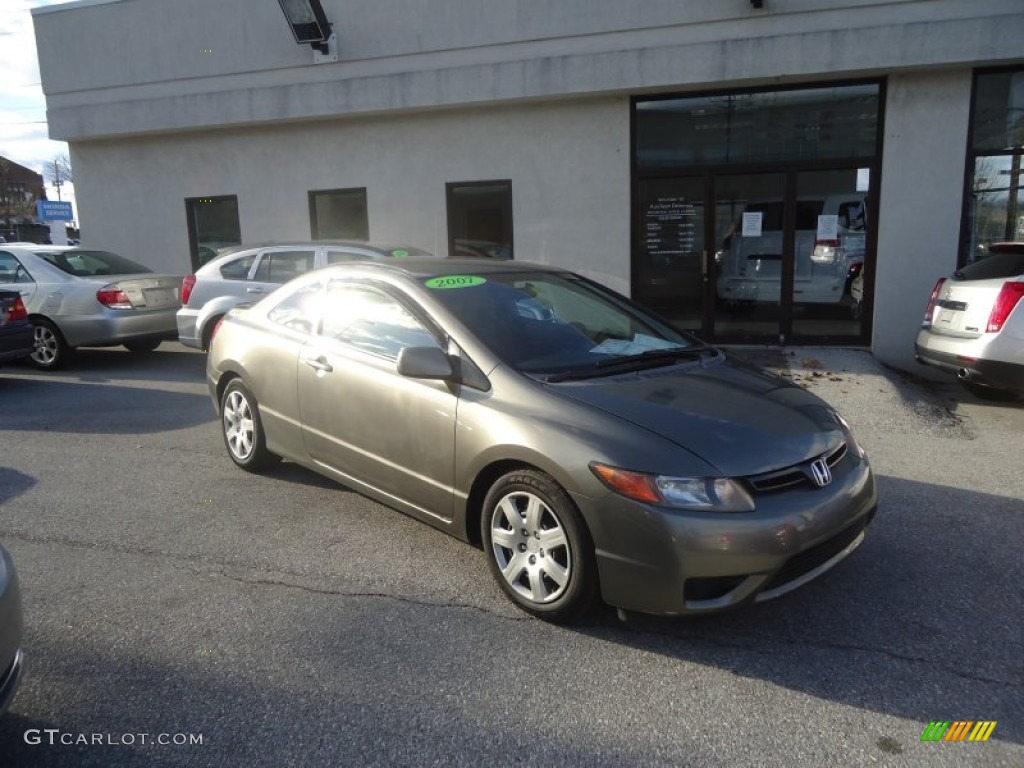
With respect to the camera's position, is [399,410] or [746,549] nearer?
[746,549]

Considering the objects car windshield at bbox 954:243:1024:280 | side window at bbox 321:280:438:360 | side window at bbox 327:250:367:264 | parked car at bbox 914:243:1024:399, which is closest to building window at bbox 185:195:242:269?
side window at bbox 327:250:367:264

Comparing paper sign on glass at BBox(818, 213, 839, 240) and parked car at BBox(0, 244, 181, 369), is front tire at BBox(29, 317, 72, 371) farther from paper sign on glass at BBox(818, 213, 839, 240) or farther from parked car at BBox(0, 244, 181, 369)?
paper sign on glass at BBox(818, 213, 839, 240)

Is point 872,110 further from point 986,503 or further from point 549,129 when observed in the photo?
point 986,503

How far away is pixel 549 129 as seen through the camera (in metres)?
10.6

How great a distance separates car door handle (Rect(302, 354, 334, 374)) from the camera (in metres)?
4.37

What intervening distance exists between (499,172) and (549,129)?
3.00ft

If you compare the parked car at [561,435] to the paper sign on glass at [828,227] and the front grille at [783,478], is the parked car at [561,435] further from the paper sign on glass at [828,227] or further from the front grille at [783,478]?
the paper sign on glass at [828,227]

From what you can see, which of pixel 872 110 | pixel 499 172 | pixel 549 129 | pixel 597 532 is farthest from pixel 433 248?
pixel 597 532

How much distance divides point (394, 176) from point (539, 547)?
30.1 feet

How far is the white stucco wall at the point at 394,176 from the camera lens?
10.5m

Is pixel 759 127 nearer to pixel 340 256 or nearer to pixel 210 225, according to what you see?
pixel 340 256

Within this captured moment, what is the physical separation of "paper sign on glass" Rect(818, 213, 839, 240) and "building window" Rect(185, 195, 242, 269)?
8773mm

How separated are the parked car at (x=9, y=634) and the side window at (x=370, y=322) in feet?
6.54

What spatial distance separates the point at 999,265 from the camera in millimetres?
6793
